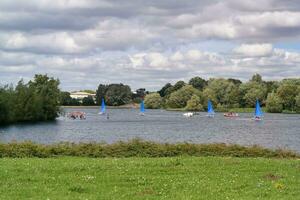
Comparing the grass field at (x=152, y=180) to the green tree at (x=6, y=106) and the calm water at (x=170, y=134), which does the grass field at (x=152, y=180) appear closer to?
the calm water at (x=170, y=134)

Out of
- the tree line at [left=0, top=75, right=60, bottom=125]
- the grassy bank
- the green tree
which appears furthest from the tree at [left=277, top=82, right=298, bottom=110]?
the grassy bank

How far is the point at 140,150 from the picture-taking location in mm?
30609

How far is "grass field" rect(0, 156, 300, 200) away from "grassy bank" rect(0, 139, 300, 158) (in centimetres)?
727

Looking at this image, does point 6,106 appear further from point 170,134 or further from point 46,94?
point 170,134

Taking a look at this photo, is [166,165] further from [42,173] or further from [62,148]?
[62,148]

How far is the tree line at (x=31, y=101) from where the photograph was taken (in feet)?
438

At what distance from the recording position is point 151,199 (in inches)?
573

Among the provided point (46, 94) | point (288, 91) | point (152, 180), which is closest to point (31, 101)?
point (46, 94)

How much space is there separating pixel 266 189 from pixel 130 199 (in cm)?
461

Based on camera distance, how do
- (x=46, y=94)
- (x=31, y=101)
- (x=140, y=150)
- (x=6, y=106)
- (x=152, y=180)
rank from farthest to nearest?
(x=46, y=94), (x=31, y=101), (x=6, y=106), (x=140, y=150), (x=152, y=180)

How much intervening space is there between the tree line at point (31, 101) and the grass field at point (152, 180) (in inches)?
4479

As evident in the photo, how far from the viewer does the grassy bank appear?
29719 mm

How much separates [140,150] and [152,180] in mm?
12737

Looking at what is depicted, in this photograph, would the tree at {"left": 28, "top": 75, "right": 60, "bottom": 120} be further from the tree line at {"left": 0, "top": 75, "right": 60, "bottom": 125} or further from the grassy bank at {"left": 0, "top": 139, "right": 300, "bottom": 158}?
the grassy bank at {"left": 0, "top": 139, "right": 300, "bottom": 158}
